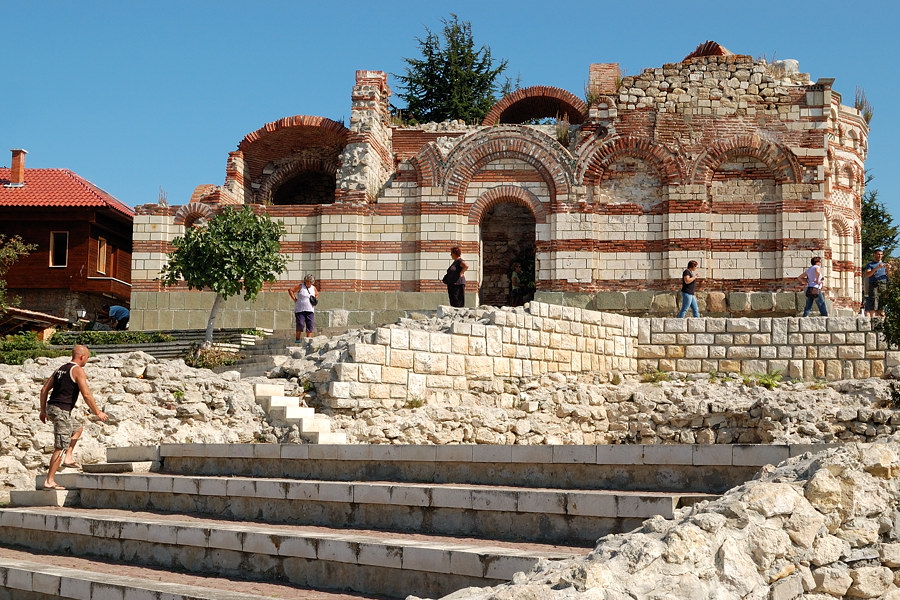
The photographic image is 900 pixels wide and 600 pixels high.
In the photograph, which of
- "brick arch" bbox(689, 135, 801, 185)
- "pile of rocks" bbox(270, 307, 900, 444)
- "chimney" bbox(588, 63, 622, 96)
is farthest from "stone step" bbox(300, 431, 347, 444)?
"chimney" bbox(588, 63, 622, 96)

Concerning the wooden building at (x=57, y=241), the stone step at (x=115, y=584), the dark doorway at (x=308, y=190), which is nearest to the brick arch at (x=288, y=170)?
the dark doorway at (x=308, y=190)

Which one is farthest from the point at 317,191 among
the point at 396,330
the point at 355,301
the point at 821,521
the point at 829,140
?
Result: the point at 821,521

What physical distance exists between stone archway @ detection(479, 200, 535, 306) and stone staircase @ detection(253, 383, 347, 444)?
1293cm

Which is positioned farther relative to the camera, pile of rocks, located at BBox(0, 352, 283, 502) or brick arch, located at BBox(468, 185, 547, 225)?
brick arch, located at BBox(468, 185, 547, 225)

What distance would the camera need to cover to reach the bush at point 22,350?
18391mm

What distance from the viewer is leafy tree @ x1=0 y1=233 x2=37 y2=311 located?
1067 inches

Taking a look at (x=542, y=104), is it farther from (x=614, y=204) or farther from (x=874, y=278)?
(x=874, y=278)

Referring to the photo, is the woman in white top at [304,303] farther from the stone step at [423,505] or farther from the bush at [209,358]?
the stone step at [423,505]

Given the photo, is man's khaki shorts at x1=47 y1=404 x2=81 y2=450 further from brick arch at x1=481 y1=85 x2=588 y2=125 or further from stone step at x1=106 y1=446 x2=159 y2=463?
brick arch at x1=481 y1=85 x2=588 y2=125

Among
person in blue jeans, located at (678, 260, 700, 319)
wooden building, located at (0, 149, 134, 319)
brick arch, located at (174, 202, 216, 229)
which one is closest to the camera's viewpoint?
person in blue jeans, located at (678, 260, 700, 319)

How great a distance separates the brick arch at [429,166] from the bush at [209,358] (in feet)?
21.0

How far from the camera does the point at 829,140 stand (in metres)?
22.2

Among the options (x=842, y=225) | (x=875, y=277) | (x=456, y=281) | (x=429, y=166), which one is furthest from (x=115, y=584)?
(x=842, y=225)

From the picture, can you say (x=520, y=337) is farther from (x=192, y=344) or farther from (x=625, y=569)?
(x=625, y=569)
